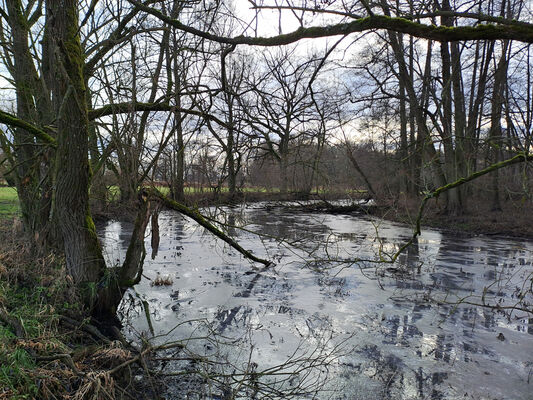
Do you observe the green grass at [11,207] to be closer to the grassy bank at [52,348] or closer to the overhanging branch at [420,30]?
the grassy bank at [52,348]

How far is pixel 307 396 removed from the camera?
469cm

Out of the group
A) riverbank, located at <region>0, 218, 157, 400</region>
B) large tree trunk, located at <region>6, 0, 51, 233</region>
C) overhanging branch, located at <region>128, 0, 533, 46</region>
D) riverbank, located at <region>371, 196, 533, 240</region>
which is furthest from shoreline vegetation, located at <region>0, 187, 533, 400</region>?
riverbank, located at <region>371, 196, 533, 240</region>

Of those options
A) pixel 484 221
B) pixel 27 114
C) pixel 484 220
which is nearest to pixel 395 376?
pixel 27 114

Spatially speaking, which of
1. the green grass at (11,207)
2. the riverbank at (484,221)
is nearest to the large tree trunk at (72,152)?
the green grass at (11,207)

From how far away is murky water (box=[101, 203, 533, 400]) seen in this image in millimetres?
4906

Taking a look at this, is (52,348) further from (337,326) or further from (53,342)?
(337,326)

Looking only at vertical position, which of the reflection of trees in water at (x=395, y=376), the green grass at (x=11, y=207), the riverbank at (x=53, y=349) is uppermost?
the green grass at (x=11, y=207)

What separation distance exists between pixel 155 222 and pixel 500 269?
29.8 ft

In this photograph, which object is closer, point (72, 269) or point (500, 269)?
point (72, 269)

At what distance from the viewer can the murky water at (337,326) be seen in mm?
4906

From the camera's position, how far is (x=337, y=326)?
680 centimetres

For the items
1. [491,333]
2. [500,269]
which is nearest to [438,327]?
[491,333]

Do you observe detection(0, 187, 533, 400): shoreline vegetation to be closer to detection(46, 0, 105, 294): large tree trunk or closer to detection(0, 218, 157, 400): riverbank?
detection(0, 218, 157, 400): riverbank

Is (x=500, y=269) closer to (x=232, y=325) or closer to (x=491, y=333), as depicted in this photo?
(x=491, y=333)
